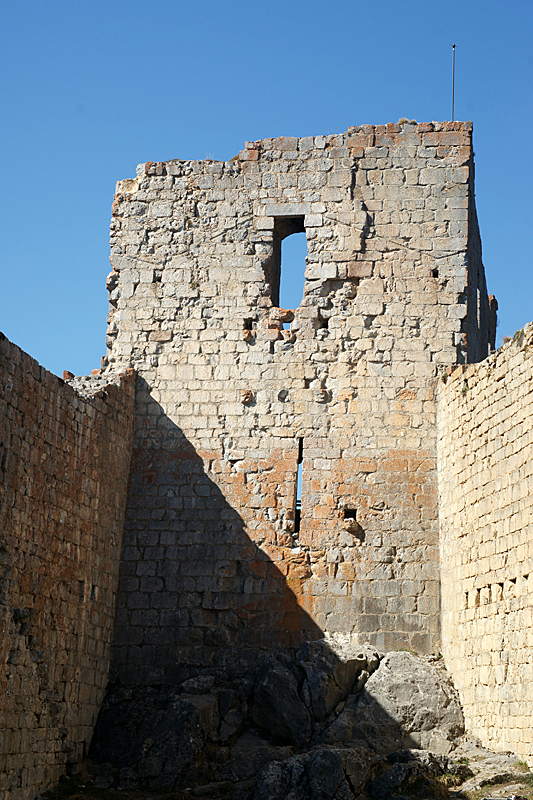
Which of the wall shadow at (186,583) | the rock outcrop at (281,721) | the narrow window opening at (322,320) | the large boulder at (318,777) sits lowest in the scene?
the large boulder at (318,777)

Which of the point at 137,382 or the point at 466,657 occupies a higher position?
the point at 137,382

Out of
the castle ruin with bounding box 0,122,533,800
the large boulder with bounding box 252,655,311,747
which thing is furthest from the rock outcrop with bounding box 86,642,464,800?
the castle ruin with bounding box 0,122,533,800

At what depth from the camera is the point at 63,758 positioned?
991 centimetres

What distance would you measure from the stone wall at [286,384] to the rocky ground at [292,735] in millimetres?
503

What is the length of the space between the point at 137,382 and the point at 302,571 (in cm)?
323

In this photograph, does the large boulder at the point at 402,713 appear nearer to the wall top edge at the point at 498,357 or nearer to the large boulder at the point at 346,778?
the large boulder at the point at 346,778

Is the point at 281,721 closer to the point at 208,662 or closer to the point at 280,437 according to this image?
the point at 208,662

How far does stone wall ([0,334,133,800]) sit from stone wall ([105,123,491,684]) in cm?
66

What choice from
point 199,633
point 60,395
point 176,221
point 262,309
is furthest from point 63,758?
point 176,221

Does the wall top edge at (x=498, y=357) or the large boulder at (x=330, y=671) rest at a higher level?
the wall top edge at (x=498, y=357)

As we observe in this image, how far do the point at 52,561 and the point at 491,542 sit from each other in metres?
4.39

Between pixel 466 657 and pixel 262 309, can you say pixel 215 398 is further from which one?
pixel 466 657

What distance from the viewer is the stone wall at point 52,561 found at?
881 cm

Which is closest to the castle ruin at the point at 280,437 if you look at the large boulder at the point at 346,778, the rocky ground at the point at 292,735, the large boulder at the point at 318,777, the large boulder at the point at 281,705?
the rocky ground at the point at 292,735
